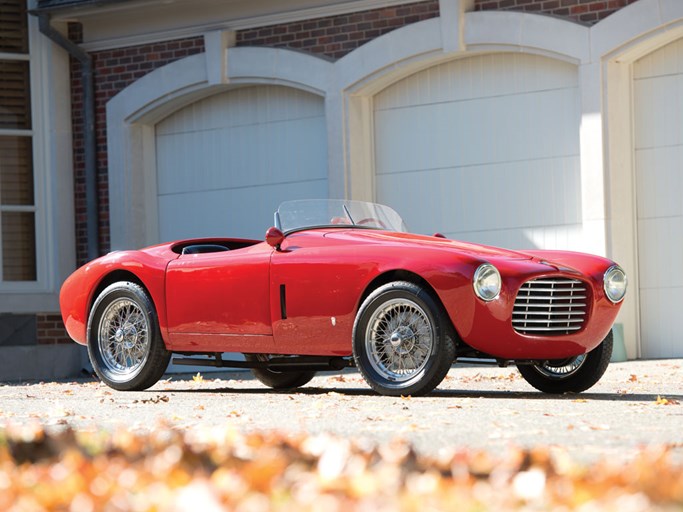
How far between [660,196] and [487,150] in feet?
6.06

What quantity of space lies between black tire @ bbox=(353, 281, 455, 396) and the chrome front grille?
0.45 m

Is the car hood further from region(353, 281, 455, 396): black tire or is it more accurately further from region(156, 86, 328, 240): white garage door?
region(156, 86, 328, 240): white garage door

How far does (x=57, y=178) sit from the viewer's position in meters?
15.4

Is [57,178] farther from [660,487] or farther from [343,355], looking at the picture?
[660,487]

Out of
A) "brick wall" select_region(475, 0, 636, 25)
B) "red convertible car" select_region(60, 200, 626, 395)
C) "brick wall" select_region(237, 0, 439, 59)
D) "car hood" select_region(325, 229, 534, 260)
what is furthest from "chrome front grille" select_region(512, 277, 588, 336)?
"brick wall" select_region(237, 0, 439, 59)

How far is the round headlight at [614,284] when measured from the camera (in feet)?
26.0

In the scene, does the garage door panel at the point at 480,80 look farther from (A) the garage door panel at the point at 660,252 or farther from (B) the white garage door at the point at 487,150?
(A) the garage door panel at the point at 660,252

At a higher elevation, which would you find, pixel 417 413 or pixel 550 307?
pixel 550 307

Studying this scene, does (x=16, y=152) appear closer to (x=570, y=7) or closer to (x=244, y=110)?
(x=244, y=110)

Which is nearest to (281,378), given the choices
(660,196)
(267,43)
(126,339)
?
(126,339)

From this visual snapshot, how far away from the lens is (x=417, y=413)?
6531mm

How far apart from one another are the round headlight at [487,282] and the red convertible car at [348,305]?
0.04 feet

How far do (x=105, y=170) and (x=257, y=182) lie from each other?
1926 mm

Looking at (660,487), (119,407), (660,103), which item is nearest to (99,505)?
(660,487)
